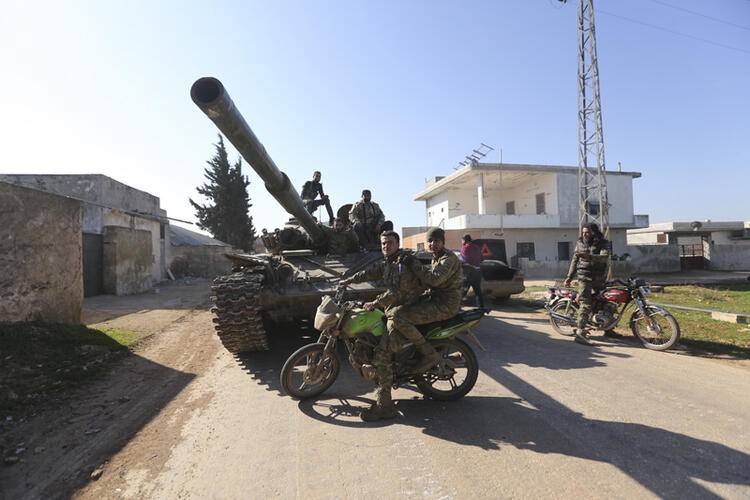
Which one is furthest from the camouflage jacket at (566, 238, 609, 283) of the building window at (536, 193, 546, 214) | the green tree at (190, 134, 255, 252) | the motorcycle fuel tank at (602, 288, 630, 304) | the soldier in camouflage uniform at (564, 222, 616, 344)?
the green tree at (190, 134, 255, 252)

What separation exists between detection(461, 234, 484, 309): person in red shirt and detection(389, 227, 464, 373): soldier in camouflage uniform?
4.67 metres

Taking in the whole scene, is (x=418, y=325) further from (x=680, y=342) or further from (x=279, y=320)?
(x=680, y=342)

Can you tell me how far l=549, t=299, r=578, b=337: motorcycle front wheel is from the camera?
609 cm

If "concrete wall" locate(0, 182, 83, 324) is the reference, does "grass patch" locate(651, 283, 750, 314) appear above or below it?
below

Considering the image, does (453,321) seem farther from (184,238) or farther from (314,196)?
(184,238)

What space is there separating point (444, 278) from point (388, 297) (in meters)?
0.51

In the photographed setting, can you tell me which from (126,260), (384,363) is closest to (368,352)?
(384,363)

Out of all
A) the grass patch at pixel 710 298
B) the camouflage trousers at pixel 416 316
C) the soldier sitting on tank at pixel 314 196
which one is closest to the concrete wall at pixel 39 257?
the soldier sitting on tank at pixel 314 196

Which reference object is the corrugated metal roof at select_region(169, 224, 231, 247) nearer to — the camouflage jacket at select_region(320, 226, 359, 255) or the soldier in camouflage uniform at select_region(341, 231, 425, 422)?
the camouflage jacket at select_region(320, 226, 359, 255)

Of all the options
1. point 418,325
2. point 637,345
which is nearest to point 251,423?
point 418,325

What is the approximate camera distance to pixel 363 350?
3.53 meters

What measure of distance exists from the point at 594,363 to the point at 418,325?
2573mm

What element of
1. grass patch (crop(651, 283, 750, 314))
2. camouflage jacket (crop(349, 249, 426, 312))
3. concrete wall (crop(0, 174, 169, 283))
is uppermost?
concrete wall (crop(0, 174, 169, 283))

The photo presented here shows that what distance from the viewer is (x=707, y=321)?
269 inches
